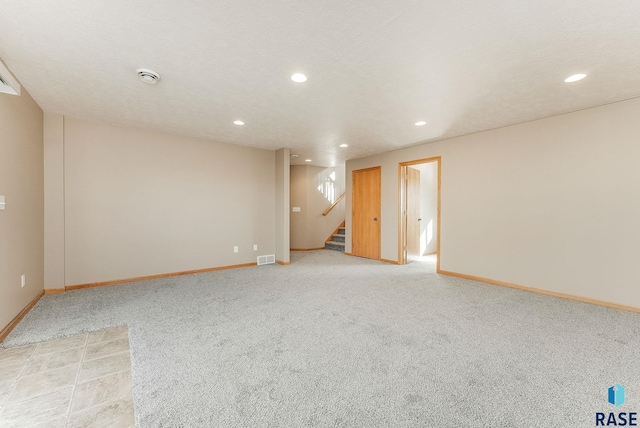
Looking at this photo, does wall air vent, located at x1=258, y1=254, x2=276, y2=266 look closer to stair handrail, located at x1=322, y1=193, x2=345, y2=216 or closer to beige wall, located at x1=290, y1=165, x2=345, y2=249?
beige wall, located at x1=290, y1=165, x2=345, y2=249

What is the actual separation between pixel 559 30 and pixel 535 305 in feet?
9.70

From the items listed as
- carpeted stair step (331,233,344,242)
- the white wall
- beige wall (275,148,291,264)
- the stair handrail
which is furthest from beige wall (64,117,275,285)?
the white wall

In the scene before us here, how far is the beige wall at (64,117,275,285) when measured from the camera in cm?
388

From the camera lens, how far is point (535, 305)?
10.6 feet

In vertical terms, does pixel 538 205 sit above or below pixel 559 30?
below

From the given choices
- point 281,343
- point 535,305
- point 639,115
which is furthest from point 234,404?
point 639,115

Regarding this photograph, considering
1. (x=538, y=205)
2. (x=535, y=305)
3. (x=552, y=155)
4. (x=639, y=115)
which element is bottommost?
(x=535, y=305)

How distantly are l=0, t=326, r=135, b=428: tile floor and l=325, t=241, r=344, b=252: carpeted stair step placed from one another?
18.2 ft

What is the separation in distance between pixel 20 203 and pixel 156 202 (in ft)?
5.49

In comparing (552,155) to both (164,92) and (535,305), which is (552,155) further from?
(164,92)

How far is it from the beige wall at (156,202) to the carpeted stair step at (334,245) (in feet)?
7.93

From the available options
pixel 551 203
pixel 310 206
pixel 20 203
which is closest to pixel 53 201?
pixel 20 203

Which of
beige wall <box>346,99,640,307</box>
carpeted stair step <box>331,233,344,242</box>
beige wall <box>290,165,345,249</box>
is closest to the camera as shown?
beige wall <box>346,99,640,307</box>

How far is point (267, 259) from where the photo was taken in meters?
5.70
